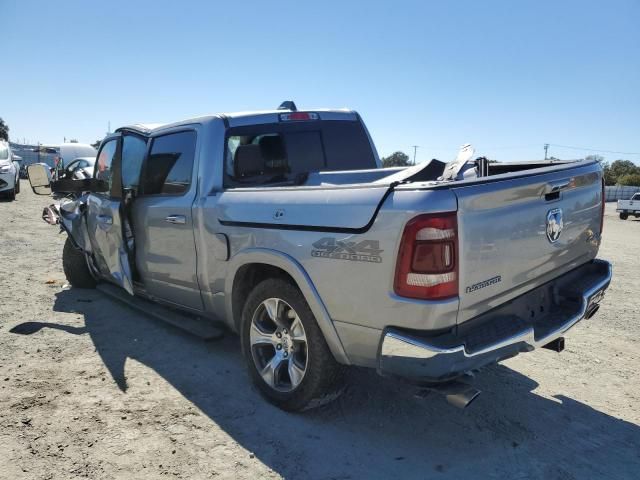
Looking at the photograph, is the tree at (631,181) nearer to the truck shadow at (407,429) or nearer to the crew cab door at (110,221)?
the truck shadow at (407,429)

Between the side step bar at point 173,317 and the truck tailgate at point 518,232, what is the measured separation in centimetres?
219

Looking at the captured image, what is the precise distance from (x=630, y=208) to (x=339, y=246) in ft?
100

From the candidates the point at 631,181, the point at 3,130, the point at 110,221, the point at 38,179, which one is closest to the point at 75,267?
the point at 38,179

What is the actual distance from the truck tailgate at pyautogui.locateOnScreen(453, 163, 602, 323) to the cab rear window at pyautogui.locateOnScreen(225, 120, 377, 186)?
200 centimetres

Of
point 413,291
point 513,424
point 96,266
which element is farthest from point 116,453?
point 96,266

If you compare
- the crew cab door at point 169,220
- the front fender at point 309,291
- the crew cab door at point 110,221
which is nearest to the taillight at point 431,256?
the front fender at point 309,291

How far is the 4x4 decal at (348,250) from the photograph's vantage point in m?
2.41

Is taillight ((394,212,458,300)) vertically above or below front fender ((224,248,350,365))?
above

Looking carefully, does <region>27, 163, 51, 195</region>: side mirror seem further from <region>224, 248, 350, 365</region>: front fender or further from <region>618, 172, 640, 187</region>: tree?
<region>618, 172, 640, 187</region>: tree

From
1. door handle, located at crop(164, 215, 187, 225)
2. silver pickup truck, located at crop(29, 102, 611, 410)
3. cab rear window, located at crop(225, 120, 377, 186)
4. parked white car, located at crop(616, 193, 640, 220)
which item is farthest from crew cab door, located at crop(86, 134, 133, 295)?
parked white car, located at crop(616, 193, 640, 220)

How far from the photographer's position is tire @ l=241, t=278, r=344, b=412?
113 inches

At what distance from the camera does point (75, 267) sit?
5918mm

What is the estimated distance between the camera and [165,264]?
410 centimetres

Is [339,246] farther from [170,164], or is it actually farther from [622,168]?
[622,168]
